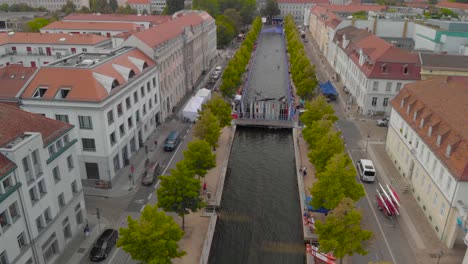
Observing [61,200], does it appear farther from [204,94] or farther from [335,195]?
[204,94]

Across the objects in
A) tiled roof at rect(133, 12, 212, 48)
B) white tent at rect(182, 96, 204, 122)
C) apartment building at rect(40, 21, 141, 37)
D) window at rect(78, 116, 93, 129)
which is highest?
tiled roof at rect(133, 12, 212, 48)

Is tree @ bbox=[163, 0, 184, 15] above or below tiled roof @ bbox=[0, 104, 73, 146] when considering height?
above

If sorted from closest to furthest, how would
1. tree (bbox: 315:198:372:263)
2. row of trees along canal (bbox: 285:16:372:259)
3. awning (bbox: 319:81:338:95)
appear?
1. tree (bbox: 315:198:372:263)
2. row of trees along canal (bbox: 285:16:372:259)
3. awning (bbox: 319:81:338:95)

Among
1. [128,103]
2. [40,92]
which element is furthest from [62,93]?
[128,103]

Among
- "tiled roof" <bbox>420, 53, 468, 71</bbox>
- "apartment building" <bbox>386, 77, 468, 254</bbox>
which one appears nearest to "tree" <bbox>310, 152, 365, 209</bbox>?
"apartment building" <bbox>386, 77, 468, 254</bbox>

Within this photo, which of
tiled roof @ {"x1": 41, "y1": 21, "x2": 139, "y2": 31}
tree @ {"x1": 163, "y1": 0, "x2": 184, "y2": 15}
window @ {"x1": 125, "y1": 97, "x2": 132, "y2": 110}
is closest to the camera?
window @ {"x1": 125, "y1": 97, "x2": 132, "y2": 110}

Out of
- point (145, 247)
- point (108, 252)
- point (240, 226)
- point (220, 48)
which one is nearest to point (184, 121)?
point (240, 226)

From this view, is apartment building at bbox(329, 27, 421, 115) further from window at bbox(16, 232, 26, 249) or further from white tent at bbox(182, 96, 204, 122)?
window at bbox(16, 232, 26, 249)

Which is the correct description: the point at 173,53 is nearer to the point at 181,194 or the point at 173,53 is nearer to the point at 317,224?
the point at 181,194
